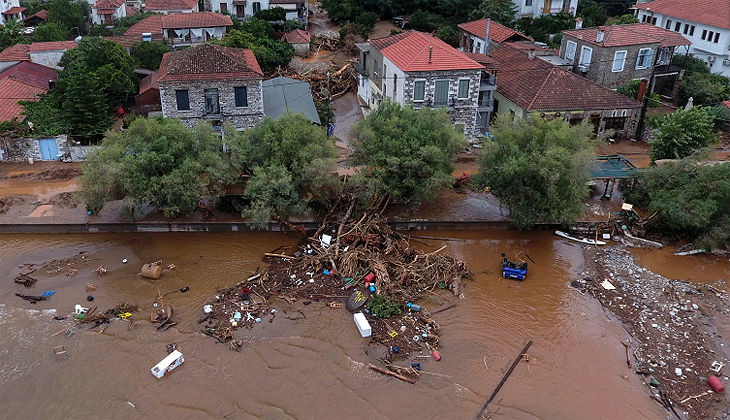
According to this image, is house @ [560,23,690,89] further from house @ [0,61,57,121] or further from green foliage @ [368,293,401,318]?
house @ [0,61,57,121]

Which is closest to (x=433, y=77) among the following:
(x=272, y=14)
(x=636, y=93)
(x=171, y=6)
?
(x=636, y=93)

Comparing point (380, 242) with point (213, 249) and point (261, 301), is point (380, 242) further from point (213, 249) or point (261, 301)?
point (213, 249)

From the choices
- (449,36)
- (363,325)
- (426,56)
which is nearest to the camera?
(363,325)

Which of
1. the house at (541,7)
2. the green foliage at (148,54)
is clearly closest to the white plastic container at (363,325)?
the green foliage at (148,54)

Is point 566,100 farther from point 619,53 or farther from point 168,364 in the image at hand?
point 168,364

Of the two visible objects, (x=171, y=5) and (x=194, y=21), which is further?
(x=171, y=5)

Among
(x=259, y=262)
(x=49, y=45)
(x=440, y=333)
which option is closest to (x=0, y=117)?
(x=49, y=45)
